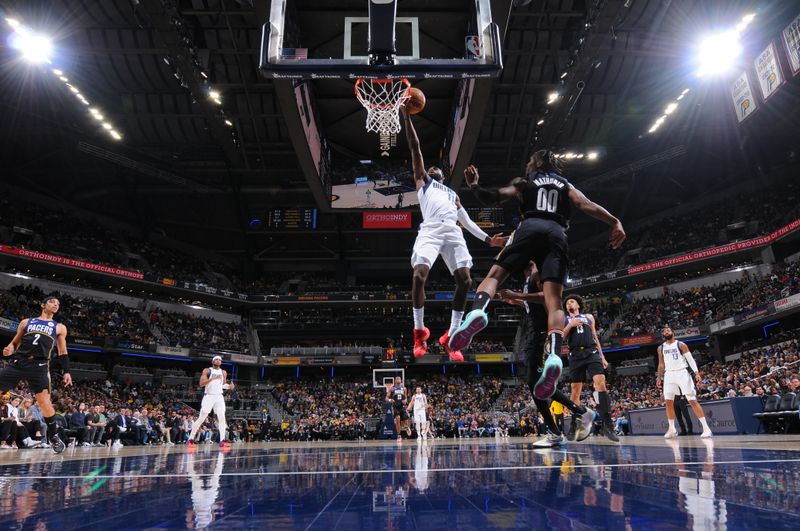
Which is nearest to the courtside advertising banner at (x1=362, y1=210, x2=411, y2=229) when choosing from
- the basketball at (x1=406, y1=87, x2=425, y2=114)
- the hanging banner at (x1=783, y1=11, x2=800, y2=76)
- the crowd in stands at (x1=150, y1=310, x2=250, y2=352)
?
the crowd in stands at (x1=150, y1=310, x2=250, y2=352)

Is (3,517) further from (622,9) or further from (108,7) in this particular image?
(108,7)

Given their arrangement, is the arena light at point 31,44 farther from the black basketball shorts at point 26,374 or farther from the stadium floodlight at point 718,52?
the stadium floodlight at point 718,52

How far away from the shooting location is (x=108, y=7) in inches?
666

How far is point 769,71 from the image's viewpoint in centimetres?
1780

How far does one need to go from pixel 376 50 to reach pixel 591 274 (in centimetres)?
3098

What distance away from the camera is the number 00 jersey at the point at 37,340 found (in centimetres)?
693

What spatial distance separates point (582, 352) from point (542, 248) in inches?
137

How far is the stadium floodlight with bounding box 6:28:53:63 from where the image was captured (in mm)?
17641

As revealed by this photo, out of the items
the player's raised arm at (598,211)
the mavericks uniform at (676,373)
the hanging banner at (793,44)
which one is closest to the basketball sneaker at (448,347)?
the player's raised arm at (598,211)

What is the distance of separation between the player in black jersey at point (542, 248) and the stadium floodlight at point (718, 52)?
19.3 m

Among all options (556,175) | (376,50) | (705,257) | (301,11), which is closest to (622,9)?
(301,11)

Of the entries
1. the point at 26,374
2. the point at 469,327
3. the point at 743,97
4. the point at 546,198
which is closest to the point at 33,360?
the point at 26,374

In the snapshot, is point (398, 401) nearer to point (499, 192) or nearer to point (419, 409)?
point (419, 409)

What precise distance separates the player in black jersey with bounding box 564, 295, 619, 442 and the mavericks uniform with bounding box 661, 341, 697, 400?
2.46 meters
